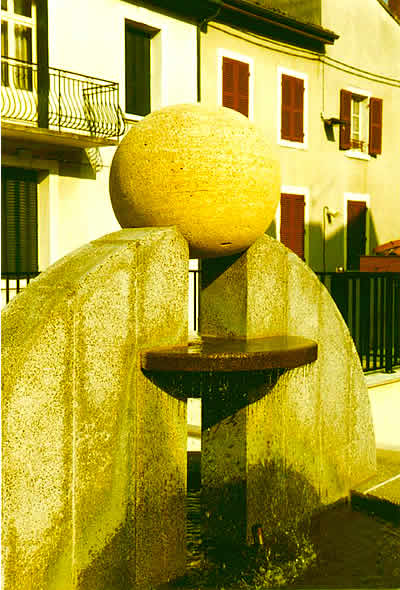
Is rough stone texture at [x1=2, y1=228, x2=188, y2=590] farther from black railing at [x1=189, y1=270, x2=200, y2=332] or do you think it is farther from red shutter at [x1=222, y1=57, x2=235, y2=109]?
red shutter at [x1=222, y1=57, x2=235, y2=109]

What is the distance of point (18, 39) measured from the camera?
1477 centimetres

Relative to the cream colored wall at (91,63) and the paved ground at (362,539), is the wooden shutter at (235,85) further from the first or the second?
the paved ground at (362,539)

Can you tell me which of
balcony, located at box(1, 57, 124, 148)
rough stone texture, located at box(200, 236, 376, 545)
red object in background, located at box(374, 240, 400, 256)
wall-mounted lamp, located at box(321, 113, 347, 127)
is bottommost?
rough stone texture, located at box(200, 236, 376, 545)

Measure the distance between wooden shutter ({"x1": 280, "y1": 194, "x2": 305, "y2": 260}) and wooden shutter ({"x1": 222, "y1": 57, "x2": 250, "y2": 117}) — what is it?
2735mm

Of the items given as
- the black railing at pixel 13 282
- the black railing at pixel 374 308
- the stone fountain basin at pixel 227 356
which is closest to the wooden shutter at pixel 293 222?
the black railing at pixel 374 308

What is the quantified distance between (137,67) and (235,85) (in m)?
3.01

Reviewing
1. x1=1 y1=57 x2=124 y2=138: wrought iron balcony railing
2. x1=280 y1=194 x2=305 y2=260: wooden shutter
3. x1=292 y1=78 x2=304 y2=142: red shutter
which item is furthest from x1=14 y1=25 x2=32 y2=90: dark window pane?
x1=292 y1=78 x2=304 y2=142: red shutter

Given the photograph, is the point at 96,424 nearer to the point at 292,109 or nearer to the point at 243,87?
the point at 243,87

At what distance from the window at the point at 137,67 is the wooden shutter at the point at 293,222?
5081mm


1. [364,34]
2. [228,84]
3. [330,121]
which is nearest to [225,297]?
[228,84]

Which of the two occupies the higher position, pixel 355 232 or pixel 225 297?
pixel 355 232

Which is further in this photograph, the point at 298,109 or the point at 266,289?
the point at 298,109

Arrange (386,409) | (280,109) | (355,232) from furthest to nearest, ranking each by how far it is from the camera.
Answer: (355,232) → (280,109) → (386,409)

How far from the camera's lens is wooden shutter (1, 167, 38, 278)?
14.7 m
